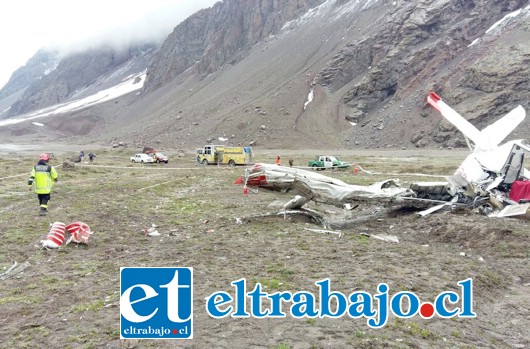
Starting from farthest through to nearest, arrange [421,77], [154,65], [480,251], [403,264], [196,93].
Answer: [154,65]
[196,93]
[421,77]
[480,251]
[403,264]

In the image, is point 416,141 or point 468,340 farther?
point 416,141

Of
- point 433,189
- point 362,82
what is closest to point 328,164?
point 433,189

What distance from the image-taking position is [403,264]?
27.4 feet

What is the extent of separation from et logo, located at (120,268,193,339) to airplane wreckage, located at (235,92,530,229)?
7.13 m

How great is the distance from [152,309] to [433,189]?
1211 centimetres

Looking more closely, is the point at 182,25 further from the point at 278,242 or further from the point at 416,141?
the point at 278,242

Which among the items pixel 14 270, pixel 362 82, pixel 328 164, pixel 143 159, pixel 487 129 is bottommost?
pixel 14 270

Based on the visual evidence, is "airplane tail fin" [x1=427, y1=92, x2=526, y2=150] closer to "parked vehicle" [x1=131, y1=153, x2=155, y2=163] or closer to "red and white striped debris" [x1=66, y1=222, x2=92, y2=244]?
"red and white striped debris" [x1=66, y1=222, x2=92, y2=244]

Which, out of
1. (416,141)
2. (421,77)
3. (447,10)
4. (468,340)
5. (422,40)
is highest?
(447,10)

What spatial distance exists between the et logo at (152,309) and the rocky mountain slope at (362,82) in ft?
239

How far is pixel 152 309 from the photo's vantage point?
4.91 metres

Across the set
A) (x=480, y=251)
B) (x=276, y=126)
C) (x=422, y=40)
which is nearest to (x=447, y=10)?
(x=422, y=40)

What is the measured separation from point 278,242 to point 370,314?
4.59 metres

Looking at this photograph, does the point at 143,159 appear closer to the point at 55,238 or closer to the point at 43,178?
the point at 43,178
